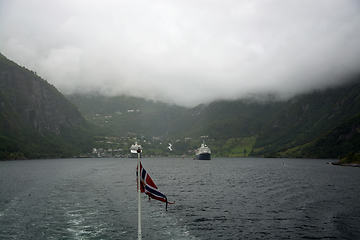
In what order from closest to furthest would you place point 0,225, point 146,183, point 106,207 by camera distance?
1. point 146,183
2. point 0,225
3. point 106,207

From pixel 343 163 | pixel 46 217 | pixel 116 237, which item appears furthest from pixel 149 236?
pixel 343 163

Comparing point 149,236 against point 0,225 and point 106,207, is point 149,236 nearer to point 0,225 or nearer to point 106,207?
point 106,207

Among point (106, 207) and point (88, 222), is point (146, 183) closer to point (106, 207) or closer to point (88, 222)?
point (88, 222)

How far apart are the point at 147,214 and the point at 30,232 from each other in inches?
623

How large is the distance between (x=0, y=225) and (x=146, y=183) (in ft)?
84.6

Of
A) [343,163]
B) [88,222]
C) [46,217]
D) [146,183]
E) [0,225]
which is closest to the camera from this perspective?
[146,183]

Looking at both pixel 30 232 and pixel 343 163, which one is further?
pixel 343 163

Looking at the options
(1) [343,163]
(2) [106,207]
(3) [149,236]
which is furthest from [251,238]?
(1) [343,163]

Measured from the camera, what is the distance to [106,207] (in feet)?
141

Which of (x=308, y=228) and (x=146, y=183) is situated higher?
(x=146, y=183)

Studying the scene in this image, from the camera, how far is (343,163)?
154000mm

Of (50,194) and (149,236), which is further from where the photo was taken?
(50,194)

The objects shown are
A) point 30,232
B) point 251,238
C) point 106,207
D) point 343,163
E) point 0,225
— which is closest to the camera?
point 251,238

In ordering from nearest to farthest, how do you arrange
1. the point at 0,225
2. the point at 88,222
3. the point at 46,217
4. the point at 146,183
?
the point at 146,183 < the point at 0,225 < the point at 88,222 < the point at 46,217
